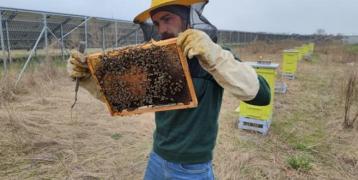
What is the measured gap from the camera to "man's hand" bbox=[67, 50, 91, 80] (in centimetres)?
155

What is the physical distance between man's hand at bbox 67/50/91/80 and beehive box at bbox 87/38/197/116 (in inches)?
2.0

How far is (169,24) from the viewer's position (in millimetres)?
1618

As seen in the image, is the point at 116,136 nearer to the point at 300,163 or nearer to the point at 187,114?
the point at 300,163

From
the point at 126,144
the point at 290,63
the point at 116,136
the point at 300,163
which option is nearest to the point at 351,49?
the point at 290,63

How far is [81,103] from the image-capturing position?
605 centimetres

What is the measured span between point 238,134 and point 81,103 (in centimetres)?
337

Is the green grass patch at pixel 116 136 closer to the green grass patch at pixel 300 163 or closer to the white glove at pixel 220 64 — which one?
the green grass patch at pixel 300 163

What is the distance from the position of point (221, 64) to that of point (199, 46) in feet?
0.44

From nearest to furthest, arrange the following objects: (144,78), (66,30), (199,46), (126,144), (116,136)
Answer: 1. (199,46)
2. (144,78)
3. (126,144)
4. (116,136)
5. (66,30)

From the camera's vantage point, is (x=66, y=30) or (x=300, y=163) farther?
(x=66, y=30)

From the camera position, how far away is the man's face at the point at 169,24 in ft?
5.25

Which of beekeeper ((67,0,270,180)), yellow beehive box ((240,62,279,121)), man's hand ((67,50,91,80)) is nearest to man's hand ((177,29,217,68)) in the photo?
beekeeper ((67,0,270,180))

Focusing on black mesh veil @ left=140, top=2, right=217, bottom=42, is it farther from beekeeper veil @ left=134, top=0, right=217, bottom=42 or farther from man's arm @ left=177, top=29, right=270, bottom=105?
man's arm @ left=177, top=29, right=270, bottom=105

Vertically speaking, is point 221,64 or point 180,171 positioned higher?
point 221,64
